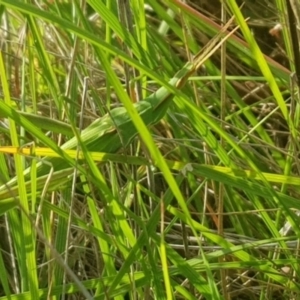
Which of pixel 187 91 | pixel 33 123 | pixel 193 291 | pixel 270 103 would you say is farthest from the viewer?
pixel 270 103

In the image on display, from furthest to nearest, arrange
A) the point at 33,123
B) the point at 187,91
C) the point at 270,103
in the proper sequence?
the point at 270,103 → the point at 187,91 → the point at 33,123

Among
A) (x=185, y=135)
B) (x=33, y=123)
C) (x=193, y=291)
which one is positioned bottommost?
(x=193, y=291)

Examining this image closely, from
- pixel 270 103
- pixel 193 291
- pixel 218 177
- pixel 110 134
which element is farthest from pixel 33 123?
pixel 270 103

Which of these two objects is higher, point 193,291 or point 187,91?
point 187,91

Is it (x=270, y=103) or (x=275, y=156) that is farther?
(x=270, y=103)

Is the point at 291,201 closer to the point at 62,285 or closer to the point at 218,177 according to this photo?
the point at 218,177

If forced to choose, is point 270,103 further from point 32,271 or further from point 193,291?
point 32,271

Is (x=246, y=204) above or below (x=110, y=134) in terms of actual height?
below

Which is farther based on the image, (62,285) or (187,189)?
(187,189)

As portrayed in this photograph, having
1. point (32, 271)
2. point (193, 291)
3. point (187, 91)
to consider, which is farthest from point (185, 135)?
point (32, 271)
